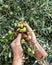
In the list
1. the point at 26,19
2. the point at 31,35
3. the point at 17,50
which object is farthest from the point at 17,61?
the point at 26,19

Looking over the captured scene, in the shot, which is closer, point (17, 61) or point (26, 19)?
point (17, 61)

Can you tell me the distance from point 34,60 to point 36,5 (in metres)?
0.58

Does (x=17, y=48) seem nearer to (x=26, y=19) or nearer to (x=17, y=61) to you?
(x=17, y=61)

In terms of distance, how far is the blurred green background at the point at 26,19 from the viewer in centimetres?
234

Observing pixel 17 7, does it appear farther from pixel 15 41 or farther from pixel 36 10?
pixel 15 41

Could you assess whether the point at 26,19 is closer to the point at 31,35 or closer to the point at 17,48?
the point at 31,35

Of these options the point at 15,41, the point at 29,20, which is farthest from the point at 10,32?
the point at 29,20

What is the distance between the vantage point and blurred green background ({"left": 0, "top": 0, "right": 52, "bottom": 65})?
2.34 metres

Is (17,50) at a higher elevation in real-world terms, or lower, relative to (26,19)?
lower

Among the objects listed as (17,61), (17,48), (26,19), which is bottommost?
(17,61)

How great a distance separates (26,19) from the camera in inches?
98.8

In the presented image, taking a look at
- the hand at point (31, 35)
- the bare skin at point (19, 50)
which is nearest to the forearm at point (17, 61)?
the bare skin at point (19, 50)

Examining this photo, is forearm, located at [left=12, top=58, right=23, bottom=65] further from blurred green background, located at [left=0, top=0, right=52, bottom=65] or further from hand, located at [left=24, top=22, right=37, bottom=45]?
hand, located at [left=24, top=22, right=37, bottom=45]

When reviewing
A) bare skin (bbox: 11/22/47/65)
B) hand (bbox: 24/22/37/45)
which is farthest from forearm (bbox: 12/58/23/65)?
hand (bbox: 24/22/37/45)
